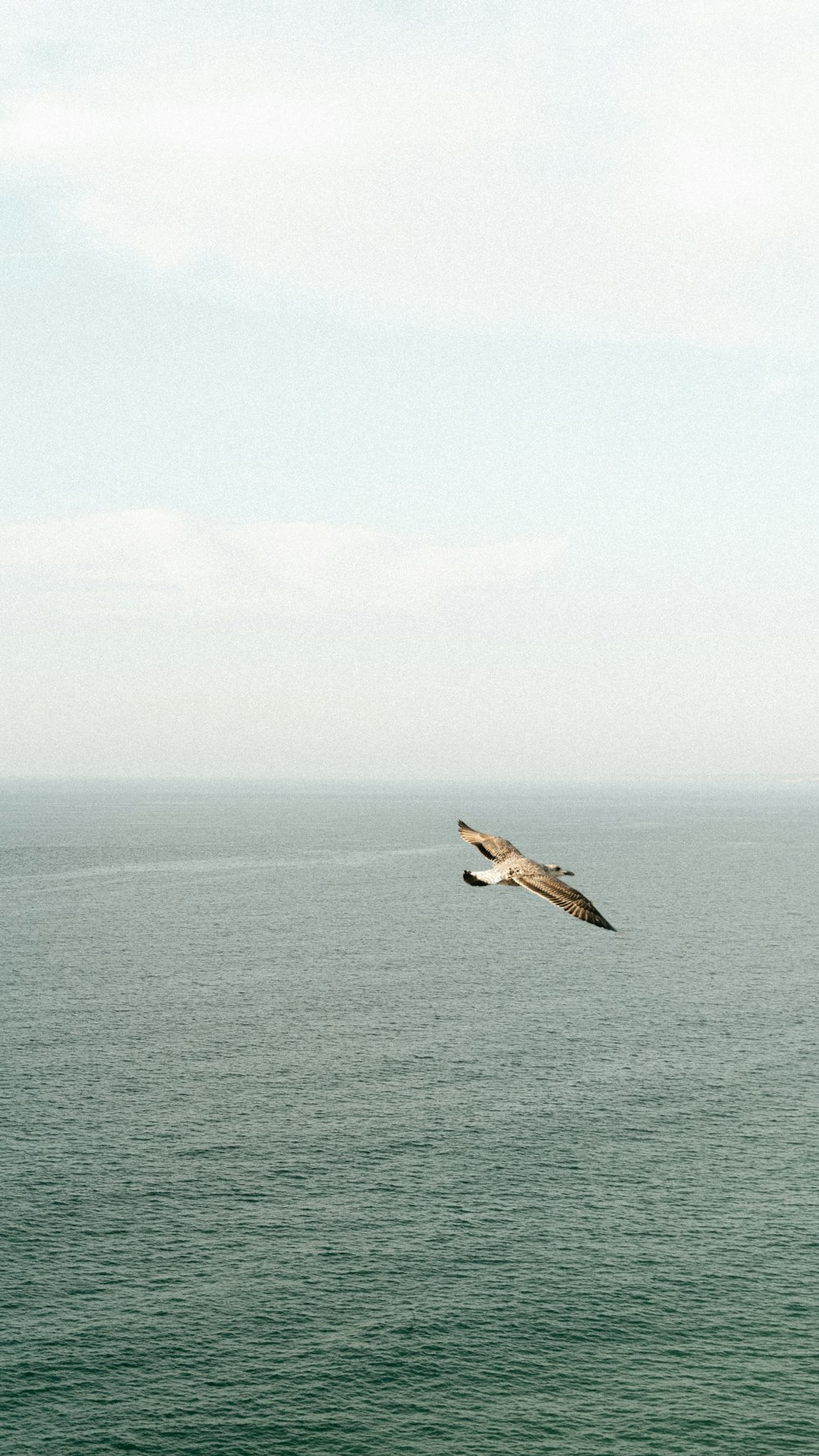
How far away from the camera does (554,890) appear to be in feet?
82.2

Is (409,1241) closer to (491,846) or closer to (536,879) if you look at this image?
(491,846)

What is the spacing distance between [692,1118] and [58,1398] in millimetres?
76844

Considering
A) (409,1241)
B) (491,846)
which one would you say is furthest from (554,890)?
(409,1241)

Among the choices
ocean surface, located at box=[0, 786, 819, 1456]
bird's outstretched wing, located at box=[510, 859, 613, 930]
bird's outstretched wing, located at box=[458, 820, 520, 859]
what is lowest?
ocean surface, located at box=[0, 786, 819, 1456]

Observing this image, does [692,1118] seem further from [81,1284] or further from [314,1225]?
[81,1284]

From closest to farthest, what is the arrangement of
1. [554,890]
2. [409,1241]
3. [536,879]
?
[554,890] < [536,879] < [409,1241]

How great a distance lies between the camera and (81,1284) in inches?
3898

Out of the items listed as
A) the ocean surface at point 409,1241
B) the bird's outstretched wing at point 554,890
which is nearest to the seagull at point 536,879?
the bird's outstretched wing at point 554,890

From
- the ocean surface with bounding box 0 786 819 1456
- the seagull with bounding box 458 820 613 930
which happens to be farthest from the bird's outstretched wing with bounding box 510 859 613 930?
the ocean surface with bounding box 0 786 819 1456

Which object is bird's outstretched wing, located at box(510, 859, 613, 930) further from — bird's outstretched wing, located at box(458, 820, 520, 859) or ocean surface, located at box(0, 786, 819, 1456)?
ocean surface, located at box(0, 786, 819, 1456)

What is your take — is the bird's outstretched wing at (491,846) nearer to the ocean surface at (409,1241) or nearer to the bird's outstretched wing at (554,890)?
the bird's outstretched wing at (554,890)

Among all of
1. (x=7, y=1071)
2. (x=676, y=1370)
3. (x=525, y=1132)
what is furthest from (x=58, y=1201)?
(x=676, y=1370)

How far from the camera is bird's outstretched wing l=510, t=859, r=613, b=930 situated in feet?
77.2

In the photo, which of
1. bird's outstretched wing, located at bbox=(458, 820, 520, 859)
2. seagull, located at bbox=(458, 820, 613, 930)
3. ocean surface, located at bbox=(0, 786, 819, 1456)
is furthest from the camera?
ocean surface, located at bbox=(0, 786, 819, 1456)
